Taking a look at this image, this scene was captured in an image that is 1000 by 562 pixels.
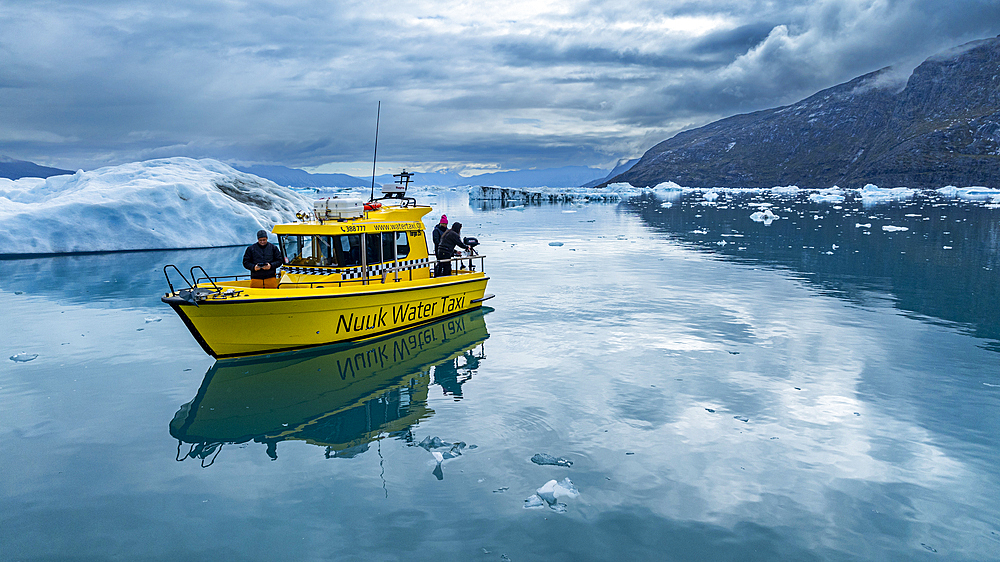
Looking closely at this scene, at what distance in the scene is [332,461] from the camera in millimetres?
7949

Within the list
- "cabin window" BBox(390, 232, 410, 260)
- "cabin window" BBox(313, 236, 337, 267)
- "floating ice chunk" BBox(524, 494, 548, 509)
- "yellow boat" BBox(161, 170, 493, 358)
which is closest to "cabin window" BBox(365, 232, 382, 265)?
"yellow boat" BBox(161, 170, 493, 358)

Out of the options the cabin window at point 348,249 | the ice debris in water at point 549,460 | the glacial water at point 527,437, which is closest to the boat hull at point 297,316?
the glacial water at point 527,437

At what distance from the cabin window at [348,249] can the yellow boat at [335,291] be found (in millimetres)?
23

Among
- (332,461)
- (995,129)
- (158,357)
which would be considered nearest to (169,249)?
(158,357)

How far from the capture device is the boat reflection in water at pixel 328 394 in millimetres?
8812

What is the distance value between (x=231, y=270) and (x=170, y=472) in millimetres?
20188

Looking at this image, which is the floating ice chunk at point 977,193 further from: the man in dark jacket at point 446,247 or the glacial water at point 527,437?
the man in dark jacket at point 446,247

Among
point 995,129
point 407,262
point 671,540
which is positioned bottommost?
point 671,540

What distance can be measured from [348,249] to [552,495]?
8662 millimetres

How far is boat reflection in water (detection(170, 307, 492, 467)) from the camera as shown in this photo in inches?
347

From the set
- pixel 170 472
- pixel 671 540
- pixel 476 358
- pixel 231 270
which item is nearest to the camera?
pixel 671 540

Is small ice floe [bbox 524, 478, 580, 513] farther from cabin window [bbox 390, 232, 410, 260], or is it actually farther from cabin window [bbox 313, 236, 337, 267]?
cabin window [bbox 390, 232, 410, 260]

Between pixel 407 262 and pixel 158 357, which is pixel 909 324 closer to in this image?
pixel 407 262

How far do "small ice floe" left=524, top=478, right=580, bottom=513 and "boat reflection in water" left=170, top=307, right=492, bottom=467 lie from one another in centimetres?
264
